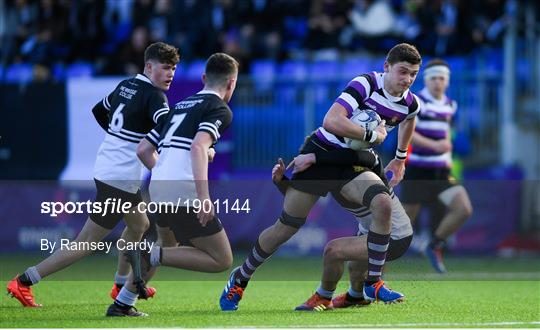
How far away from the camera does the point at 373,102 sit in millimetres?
9648

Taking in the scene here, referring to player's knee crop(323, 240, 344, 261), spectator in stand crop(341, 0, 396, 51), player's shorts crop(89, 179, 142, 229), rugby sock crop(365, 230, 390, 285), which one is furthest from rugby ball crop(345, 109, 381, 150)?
spectator in stand crop(341, 0, 396, 51)

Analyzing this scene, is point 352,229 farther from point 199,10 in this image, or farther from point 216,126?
point 216,126

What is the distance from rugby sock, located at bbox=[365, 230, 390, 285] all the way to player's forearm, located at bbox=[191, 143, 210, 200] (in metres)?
1.44

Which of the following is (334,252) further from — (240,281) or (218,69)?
(218,69)

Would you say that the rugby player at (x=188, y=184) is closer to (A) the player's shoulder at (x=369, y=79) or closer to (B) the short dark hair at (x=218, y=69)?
(B) the short dark hair at (x=218, y=69)

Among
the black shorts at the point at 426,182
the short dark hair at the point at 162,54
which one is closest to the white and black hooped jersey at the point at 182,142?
the short dark hair at the point at 162,54

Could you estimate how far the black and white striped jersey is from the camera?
9633mm

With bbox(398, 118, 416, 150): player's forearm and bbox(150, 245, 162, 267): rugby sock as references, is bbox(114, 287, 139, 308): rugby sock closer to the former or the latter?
bbox(150, 245, 162, 267): rugby sock

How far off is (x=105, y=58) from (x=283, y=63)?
3048mm

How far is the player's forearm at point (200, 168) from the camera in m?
8.73

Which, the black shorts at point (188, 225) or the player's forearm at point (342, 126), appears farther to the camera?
the player's forearm at point (342, 126)

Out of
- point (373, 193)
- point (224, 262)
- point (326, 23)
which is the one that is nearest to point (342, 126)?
point (373, 193)

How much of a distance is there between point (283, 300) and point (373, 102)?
220 cm

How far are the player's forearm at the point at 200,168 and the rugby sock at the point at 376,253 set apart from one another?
1.44 meters
